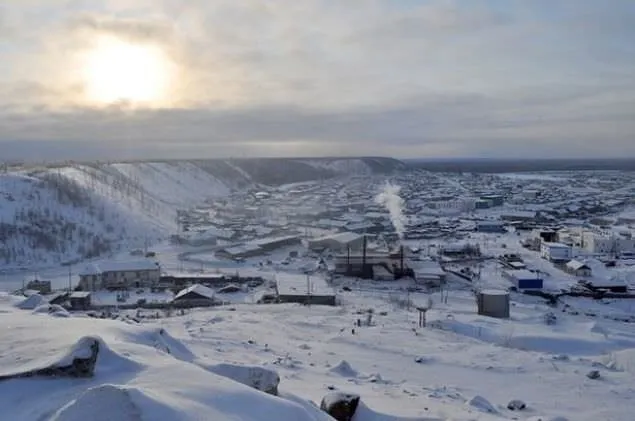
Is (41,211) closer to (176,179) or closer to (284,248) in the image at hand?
(284,248)

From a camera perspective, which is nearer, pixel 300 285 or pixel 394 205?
pixel 300 285

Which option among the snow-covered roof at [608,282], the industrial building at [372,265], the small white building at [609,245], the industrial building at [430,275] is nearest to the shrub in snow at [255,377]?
the industrial building at [430,275]

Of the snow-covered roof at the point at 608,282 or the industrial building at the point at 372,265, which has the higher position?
the industrial building at the point at 372,265

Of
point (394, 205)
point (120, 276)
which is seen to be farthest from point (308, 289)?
point (394, 205)

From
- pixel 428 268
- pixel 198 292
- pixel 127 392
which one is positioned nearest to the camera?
pixel 127 392

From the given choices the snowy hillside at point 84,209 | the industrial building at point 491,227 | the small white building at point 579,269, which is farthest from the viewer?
the industrial building at point 491,227

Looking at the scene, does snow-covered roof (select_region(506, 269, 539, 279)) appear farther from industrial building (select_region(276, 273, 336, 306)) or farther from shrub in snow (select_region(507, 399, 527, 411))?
shrub in snow (select_region(507, 399, 527, 411))

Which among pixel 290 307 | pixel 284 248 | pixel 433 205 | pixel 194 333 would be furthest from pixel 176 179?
pixel 194 333

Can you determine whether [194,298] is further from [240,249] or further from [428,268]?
[240,249]

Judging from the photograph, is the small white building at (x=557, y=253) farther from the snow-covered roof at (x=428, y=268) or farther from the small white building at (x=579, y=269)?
the snow-covered roof at (x=428, y=268)
